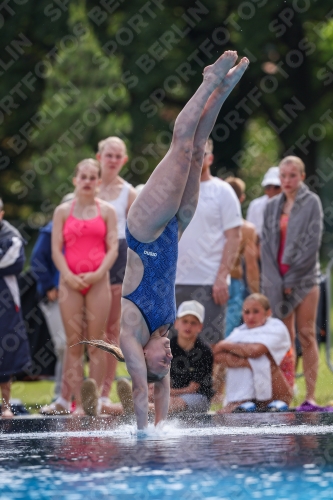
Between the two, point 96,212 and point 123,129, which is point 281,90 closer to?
point 123,129

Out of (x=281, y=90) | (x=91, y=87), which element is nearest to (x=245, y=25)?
(x=281, y=90)

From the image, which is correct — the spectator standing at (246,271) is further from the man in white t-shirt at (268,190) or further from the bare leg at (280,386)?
the bare leg at (280,386)

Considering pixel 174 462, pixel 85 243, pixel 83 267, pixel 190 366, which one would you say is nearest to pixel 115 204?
pixel 85 243

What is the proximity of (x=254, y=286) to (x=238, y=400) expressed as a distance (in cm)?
181

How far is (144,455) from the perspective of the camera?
4492 mm

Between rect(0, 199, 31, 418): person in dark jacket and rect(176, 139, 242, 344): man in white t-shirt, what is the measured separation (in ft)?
4.88

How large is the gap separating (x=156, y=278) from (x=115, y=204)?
128 inches

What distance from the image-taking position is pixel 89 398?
7504 mm

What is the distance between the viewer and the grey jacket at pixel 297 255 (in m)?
8.72

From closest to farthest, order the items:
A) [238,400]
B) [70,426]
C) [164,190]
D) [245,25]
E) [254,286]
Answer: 1. [164,190]
2. [70,426]
3. [238,400]
4. [254,286]
5. [245,25]

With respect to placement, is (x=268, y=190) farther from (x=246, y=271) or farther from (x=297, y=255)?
(x=297, y=255)

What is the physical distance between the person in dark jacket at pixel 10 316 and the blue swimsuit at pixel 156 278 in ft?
11.3

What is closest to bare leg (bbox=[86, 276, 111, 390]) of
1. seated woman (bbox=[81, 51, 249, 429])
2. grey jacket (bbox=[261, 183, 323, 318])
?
grey jacket (bbox=[261, 183, 323, 318])

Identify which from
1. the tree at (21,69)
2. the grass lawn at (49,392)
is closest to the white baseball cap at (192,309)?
the grass lawn at (49,392)
